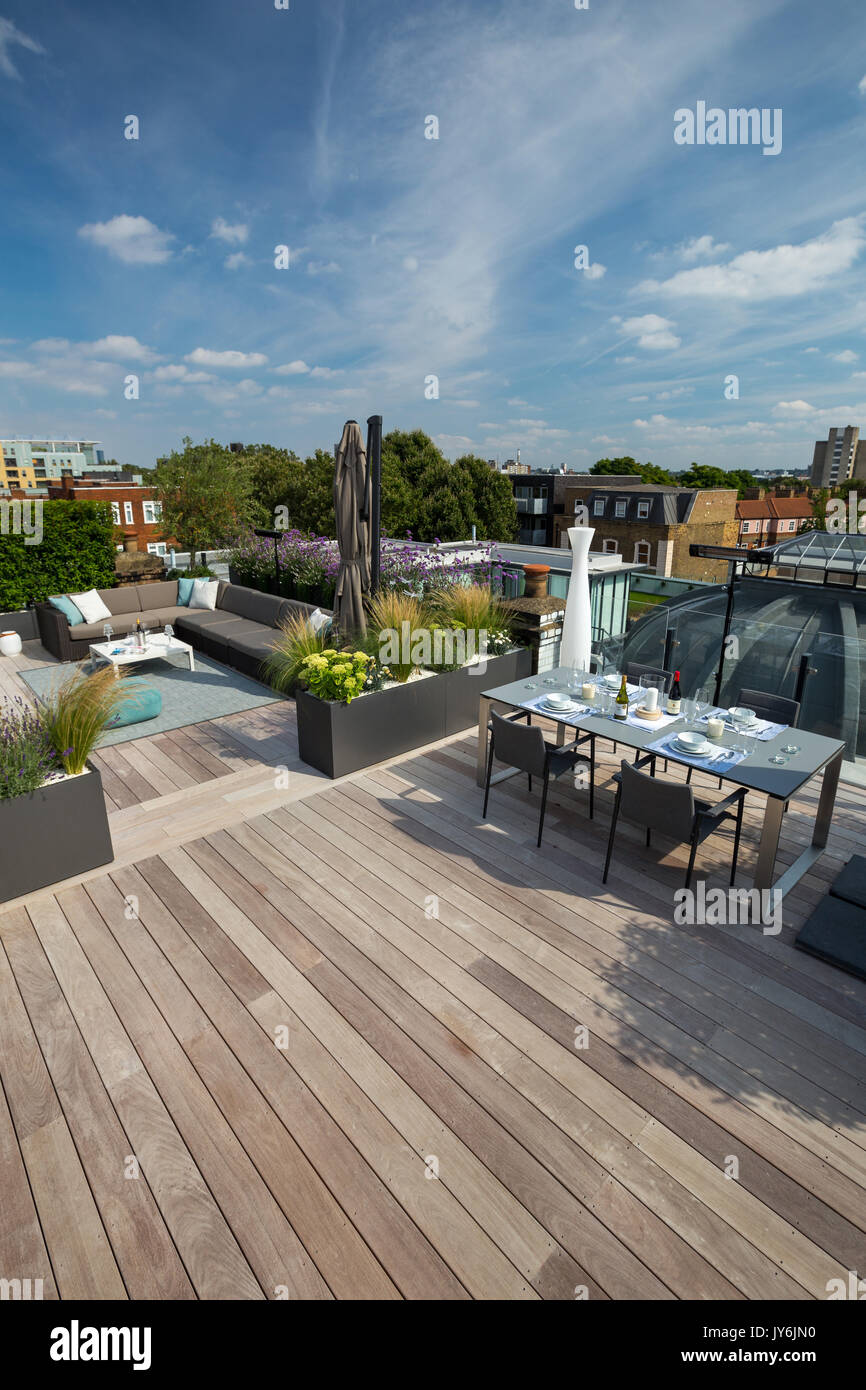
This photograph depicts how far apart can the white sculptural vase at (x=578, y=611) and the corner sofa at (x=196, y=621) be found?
137 inches

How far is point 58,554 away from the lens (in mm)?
9359

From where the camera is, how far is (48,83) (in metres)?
7.94

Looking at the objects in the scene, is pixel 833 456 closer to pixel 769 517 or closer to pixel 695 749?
pixel 769 517

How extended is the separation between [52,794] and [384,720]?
2.43 metres

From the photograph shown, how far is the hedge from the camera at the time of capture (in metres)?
8.91

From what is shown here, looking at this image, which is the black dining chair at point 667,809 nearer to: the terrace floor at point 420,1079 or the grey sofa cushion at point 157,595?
the terrace floor at point 420,1079

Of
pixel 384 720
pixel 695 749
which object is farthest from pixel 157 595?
pixel 695 749

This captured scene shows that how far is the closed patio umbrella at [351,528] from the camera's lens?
567 centimetres

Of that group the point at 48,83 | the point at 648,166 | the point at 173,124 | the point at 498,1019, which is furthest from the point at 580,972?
the point at 48,83

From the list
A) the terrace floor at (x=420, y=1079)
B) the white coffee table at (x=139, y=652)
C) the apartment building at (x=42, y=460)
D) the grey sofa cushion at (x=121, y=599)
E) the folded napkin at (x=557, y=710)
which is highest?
the apartment building at (x=42, y=460)

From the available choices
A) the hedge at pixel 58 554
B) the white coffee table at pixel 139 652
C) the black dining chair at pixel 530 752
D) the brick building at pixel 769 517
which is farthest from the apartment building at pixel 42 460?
the black dining chair at pixel 530 752

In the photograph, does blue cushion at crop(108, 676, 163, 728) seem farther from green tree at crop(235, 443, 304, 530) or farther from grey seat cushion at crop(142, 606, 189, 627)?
green tree at crop(235, 443, 304, 530)

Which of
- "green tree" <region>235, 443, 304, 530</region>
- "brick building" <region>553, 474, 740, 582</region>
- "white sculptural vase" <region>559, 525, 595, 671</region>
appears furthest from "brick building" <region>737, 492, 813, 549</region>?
"white sculptural vase" <region>559, 525, 595, 671</region>

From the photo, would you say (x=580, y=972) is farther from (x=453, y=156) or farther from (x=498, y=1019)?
(x=453, y=156)
